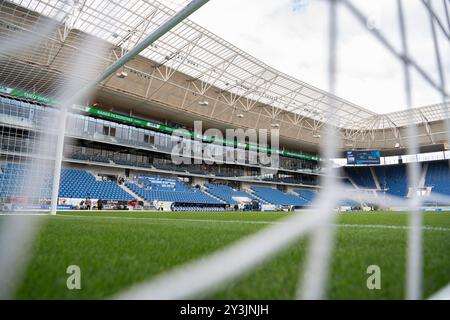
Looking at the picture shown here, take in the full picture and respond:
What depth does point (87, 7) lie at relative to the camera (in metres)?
17.8

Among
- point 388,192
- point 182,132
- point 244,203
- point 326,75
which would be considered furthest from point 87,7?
point 388,192

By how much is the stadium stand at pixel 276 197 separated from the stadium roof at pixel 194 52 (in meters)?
11.0

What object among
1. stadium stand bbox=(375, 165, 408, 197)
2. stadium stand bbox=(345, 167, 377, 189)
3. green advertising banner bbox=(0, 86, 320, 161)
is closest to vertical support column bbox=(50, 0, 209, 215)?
green advertising banner bbox=(0, 86, 320, 161)

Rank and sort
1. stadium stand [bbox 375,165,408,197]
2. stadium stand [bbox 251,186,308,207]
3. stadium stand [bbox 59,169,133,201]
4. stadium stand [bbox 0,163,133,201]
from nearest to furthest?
stadium stand [bbox 0,163,133,201]
stadium stand [bbox 59,169,133,201]
stadium stand [bbox 251,186,308,207]
stadium stand [bbox 375,165,408,197]

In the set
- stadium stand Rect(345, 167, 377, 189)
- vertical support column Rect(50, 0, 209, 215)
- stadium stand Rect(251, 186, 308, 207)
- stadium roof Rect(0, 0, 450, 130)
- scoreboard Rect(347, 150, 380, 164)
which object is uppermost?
stadium roof Rect(0, 0, 450, 130)

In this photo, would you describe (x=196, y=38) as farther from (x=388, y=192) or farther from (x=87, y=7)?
(x=388, y=192)

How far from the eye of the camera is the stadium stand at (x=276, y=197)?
37.2 m

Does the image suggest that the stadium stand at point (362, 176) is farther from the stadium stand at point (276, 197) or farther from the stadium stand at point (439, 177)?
the stadium stand at point (276, 197)

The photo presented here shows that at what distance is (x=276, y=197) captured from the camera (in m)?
38.5

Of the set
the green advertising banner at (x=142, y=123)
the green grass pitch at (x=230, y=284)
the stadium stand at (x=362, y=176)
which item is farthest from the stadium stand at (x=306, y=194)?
the green grass pitch at (x=230, y=284)

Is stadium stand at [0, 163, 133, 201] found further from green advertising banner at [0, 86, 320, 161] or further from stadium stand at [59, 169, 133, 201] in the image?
green advertising banner at [0, 86, 320, 161]

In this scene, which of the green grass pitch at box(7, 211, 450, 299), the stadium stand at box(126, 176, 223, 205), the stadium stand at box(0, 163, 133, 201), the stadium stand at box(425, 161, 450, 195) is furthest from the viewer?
the stadium stand at box(425, 161, 450, 195)

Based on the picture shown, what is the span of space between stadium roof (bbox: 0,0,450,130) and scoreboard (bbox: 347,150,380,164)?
5026 millimetres

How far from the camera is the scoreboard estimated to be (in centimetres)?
3969
